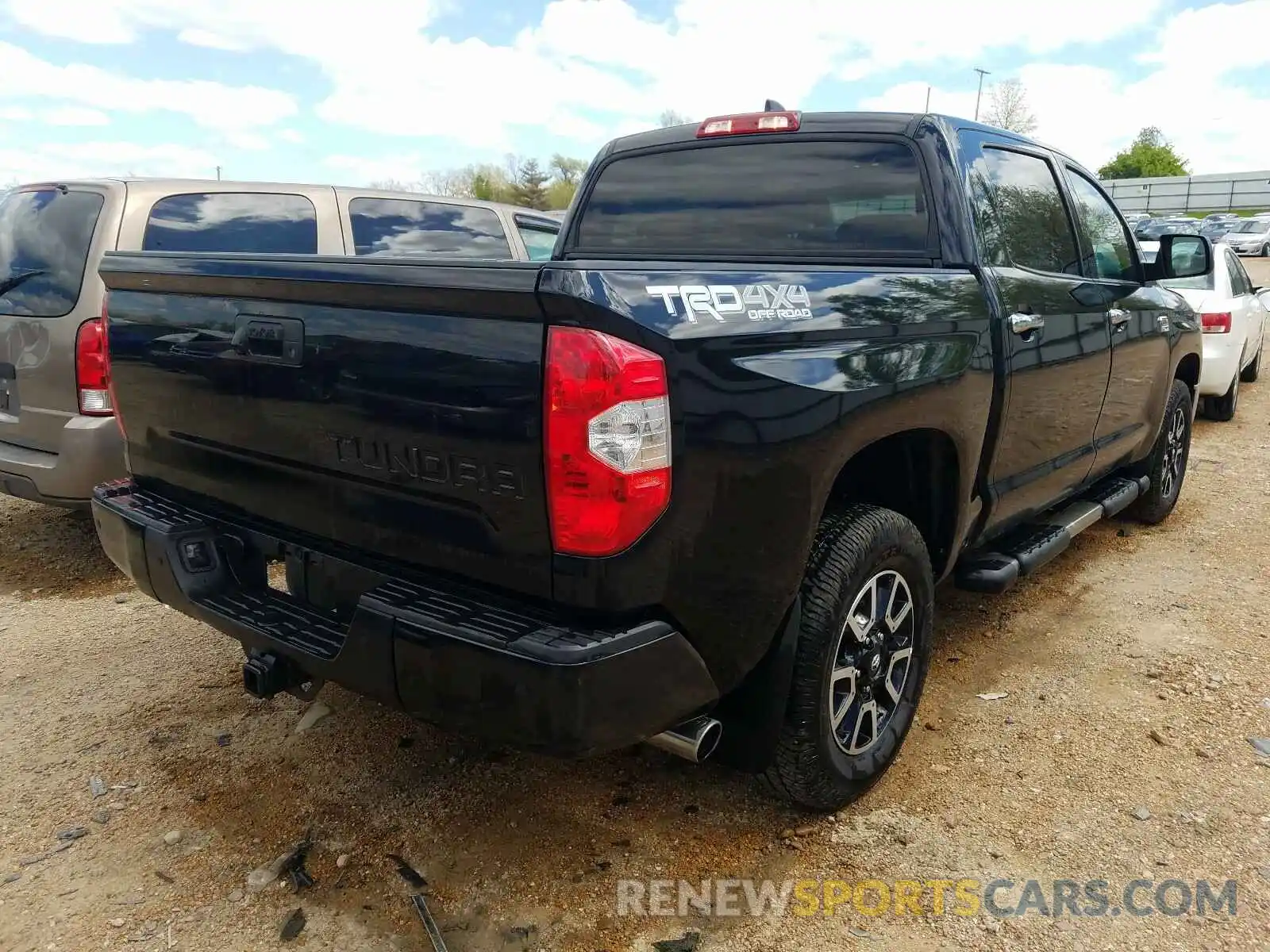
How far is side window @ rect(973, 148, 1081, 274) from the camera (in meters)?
3.19

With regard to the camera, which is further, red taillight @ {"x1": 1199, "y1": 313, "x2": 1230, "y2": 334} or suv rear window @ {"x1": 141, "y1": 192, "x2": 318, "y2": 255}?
red taillight @ {"x1": 1199, "y1": 313, "x2": 1230, "y2": 334}

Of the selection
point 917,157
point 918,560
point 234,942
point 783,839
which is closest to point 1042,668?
point 918,560

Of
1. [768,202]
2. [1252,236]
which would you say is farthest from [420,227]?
[1252,236]

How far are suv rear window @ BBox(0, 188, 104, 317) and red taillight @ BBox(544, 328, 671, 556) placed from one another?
341cm

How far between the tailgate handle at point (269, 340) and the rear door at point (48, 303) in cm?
234

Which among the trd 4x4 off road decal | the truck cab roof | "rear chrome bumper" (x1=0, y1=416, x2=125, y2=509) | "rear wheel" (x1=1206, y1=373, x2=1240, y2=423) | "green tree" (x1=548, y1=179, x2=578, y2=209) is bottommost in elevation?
"rear wheel" (x1=1206, y1=373, x2=1240, y2=423)

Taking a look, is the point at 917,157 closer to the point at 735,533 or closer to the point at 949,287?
the point at 949,287

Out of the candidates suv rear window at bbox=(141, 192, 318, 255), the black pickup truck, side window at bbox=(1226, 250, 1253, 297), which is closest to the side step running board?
the black pickup truck

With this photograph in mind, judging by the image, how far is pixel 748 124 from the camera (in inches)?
136

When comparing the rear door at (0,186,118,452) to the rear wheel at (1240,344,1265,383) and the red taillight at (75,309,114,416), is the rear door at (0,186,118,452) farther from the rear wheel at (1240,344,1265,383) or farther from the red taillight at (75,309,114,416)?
the rear wheel at (1240,344,1265,383)

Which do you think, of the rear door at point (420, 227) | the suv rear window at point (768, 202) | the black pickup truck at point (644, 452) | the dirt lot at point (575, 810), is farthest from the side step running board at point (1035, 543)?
the rear door at point (420, 227)

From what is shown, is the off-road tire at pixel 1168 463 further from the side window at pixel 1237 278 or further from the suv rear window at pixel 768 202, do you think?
the side window at pixel 1237 278

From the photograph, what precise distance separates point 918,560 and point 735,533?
3.07 ft

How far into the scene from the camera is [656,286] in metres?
1.91
